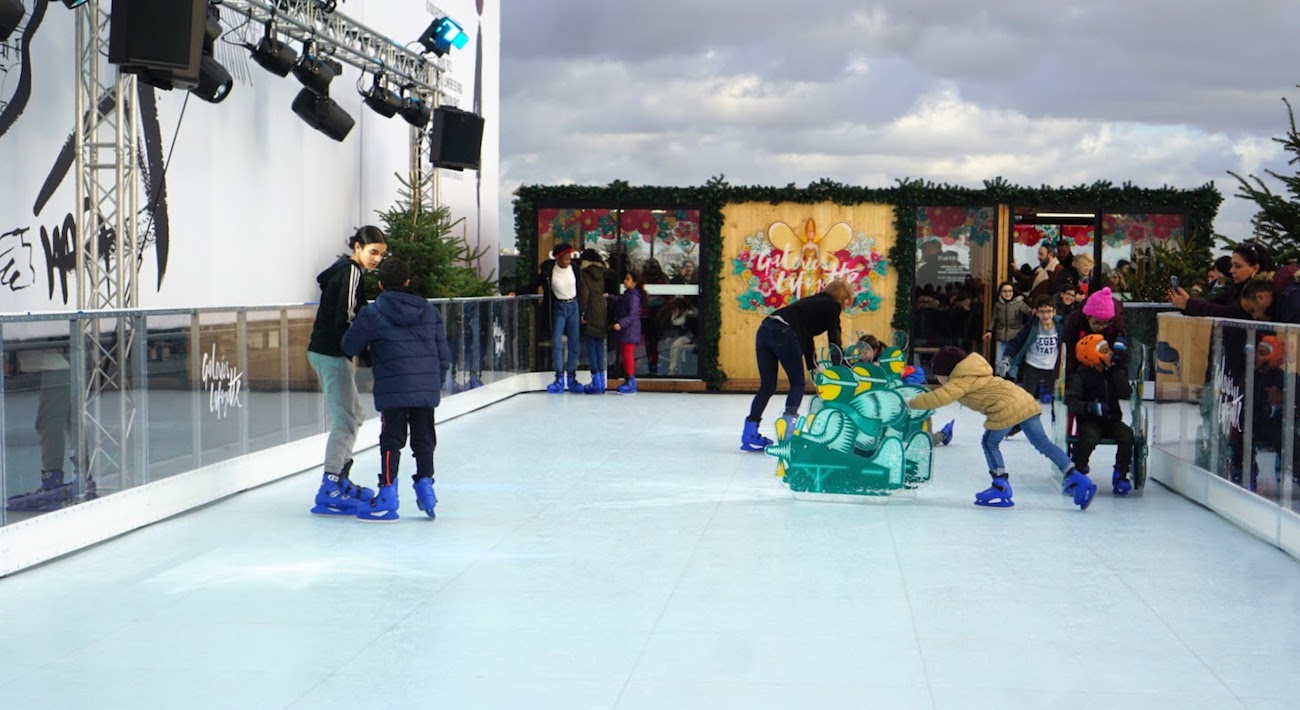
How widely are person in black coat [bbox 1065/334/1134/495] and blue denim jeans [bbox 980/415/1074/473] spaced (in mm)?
181

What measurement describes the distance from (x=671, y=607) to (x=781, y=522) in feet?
7.50

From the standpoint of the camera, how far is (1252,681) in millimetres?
4922

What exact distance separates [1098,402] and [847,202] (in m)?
8.72

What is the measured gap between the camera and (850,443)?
887 cm

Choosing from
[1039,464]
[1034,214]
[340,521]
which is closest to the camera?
[340,521]

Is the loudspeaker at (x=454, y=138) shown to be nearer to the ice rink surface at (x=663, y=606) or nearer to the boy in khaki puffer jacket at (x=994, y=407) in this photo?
the ice rink surface at (x=663, y=606)

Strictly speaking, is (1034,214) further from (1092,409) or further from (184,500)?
(184,500)

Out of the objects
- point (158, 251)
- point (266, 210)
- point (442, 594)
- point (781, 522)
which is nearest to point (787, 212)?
point (266, 210)

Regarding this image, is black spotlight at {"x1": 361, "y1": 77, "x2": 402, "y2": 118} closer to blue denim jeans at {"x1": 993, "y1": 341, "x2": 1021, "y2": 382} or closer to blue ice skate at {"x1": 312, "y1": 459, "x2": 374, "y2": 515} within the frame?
blue denim jeans at {"x1": 993, "y1": 341, "x2": 1021, "y2": 382}

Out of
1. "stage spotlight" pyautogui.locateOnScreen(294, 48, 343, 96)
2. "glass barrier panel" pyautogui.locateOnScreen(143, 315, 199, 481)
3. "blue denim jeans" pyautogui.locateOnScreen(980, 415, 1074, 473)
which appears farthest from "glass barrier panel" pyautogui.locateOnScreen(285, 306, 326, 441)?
"blue denim jeans" pyautogui.locateOnScreen(980, 415, 1074, 473)

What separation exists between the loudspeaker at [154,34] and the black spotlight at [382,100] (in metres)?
5.51

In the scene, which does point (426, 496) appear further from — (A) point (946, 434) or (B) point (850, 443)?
(A) point (946, 434)

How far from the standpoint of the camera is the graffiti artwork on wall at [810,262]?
698 inches

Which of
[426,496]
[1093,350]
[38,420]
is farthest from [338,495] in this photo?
[1093,350]
